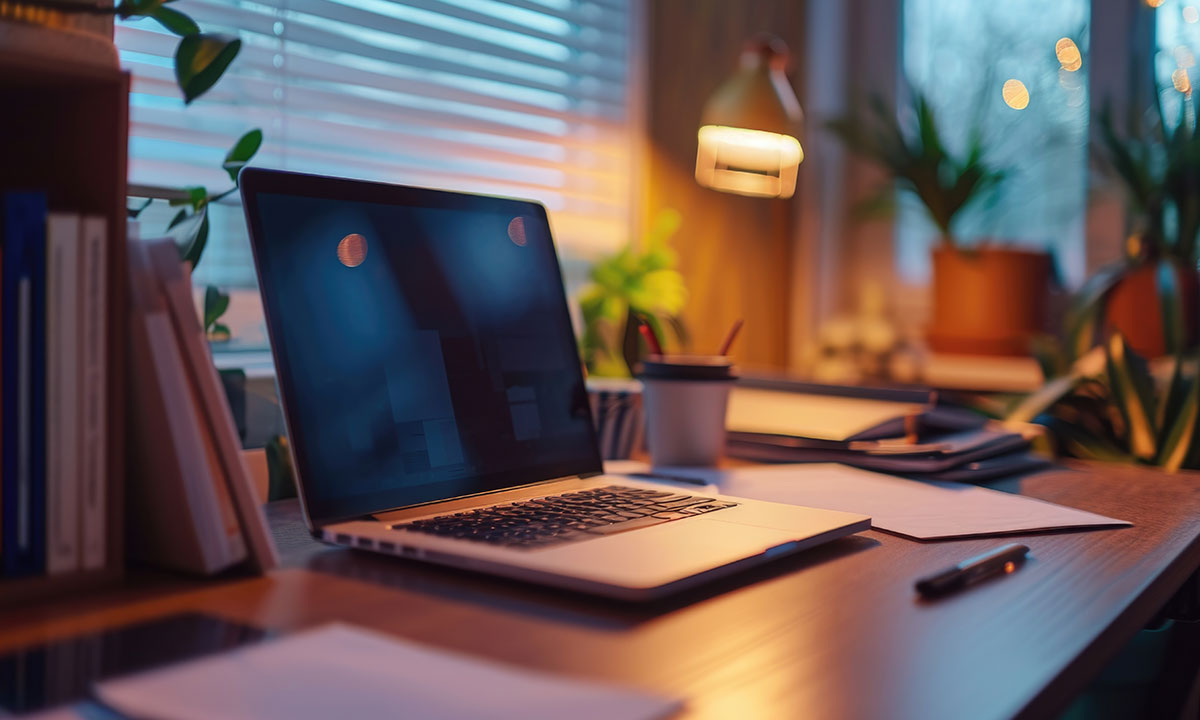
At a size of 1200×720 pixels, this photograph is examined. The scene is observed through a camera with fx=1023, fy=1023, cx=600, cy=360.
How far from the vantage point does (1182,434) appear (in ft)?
4.40

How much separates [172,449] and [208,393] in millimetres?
40

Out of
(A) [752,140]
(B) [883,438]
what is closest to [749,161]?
(A) [752,140]

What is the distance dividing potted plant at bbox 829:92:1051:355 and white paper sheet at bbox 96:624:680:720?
226cm

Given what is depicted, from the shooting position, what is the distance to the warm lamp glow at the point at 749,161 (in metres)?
1.73

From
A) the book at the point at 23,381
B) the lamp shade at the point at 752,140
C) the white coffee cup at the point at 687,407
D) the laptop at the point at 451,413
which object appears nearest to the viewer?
the book at the point at 23,381

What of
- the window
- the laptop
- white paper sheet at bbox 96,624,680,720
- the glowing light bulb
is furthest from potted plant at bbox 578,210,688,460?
the glowing light bulb

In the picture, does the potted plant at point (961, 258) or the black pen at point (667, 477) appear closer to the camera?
the black pen at point (667, 477)

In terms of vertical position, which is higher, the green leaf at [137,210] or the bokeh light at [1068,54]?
the bokeh light at [1068,54]

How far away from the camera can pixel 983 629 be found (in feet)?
1.90

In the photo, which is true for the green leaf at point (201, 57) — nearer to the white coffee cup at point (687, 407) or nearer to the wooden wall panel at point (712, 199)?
the white coffee cup at point (687, 407)

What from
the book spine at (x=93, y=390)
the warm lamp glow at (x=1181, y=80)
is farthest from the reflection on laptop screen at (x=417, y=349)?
the warm lamp glow at (x=1181, y=80)

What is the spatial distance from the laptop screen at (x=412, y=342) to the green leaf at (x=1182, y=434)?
855 millimetres

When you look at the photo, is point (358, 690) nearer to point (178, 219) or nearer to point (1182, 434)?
point (178, 219)

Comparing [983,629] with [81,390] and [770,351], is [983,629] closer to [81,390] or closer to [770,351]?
[81,390]
